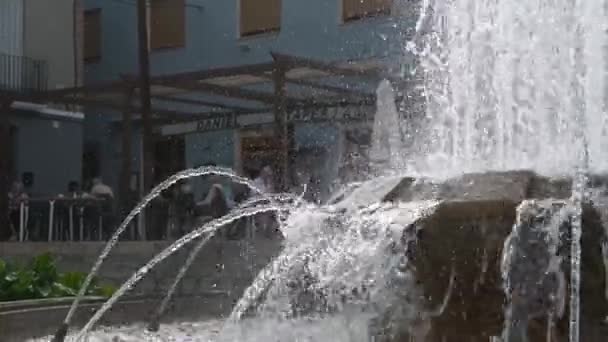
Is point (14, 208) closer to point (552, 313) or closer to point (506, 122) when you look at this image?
point (506, 122)

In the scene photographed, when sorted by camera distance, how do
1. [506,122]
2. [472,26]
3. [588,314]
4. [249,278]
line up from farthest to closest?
1. [249,278]
2. [472,26]
3. [506,122]
4. [588,314]

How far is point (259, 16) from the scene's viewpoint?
2392 cm

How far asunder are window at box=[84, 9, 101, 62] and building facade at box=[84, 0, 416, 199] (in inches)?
1.0

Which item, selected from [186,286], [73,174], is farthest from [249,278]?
[73,174]

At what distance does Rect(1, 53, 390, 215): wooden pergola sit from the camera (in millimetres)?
15945

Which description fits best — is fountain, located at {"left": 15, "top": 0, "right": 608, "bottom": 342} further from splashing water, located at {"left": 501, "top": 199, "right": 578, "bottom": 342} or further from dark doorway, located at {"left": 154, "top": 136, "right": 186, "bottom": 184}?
dark doorway, located at {"left": 154, "top": 136, "right": 186, "bottom": 184}

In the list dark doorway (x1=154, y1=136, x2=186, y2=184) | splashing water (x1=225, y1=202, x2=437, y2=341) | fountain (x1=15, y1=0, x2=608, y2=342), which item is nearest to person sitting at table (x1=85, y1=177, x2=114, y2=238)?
dark doorway (x1=154, y1=136, x2=186, y2=184)

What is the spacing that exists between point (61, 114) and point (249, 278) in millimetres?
13118

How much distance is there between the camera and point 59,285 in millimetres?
8383

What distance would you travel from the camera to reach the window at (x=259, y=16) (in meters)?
23.7

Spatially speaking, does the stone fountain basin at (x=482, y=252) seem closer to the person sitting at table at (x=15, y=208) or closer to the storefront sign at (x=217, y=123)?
the person sitting at table at (x=15, y=208)

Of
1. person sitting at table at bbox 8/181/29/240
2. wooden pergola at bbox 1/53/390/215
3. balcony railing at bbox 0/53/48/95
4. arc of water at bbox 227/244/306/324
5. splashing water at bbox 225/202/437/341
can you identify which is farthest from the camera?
balcony railing at bbox 0/53/48/95

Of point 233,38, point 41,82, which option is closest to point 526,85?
point 41,82

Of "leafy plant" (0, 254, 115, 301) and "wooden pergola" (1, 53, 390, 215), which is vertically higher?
"wooden pergola" (1, 53, 390, 215)
